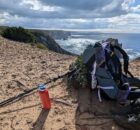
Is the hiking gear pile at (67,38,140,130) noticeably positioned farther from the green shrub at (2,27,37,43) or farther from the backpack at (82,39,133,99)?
the green shrub at (2,27,37,43)

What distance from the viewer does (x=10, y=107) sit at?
285 inches

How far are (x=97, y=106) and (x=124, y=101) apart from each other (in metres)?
0.45

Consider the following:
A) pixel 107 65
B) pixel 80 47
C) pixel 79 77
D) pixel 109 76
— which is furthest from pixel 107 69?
pixel 80 47

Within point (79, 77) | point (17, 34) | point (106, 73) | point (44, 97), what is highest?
point (106, 73)

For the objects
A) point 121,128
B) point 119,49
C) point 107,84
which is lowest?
point 121,128

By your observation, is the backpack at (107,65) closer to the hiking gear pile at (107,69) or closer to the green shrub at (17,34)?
the hiking gear pile at (107,69)

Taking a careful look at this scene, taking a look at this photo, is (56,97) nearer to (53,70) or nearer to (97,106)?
(97,106)

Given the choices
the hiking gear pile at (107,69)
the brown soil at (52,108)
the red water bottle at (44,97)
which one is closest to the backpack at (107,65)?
the hiking gear pile at (107,69)

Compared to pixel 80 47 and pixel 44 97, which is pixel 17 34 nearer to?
pixel 44 97

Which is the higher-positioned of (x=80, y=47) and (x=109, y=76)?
(x=109, y=76)

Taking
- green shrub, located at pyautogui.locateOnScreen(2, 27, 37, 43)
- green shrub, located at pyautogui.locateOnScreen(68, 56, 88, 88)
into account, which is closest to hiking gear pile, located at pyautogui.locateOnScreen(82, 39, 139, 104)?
green shrub, located at pyautogui.locateOnScreen(68, 56, 88, 88)

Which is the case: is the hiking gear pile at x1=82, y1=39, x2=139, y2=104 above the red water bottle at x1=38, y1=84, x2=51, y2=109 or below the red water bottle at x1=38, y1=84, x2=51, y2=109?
above

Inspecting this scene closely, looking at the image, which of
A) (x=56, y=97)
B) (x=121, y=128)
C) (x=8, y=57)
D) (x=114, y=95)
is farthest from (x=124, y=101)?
(x=8, y=57)

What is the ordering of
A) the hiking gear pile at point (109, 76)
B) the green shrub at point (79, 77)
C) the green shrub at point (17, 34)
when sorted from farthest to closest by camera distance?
the green shrub at point (17, 34)
the green shrub at point (79, 77)
the hiking gear pile at point (109, 76)
